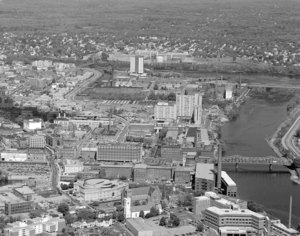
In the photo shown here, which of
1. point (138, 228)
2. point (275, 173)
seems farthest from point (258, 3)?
point (138, 228)

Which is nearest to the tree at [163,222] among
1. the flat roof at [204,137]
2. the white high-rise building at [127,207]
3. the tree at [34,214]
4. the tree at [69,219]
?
the white high-rise building at [127,207]

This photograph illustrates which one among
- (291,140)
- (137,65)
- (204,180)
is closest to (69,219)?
(204,180)

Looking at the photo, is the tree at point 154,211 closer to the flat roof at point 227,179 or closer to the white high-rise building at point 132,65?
the flat roof at point 227,179

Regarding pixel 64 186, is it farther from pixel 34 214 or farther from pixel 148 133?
pixel 148 133

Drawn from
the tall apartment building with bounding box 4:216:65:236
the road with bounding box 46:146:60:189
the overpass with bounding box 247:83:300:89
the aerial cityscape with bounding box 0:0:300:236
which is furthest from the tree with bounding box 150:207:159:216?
the overpass with bounding box 247:83:300:89

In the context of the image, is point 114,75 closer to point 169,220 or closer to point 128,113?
point 128,113

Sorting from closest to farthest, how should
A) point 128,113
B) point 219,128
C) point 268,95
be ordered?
1. point 219,128
2. point 128,113
3. point 268,95

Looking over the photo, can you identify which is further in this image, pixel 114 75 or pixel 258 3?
pixel 258 3
